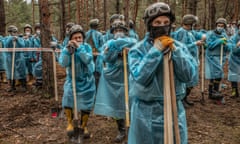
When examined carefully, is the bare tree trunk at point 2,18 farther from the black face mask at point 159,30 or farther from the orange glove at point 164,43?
the orange glove at point 164,43

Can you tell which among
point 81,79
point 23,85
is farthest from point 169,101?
point 23,85

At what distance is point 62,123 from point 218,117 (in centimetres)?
355

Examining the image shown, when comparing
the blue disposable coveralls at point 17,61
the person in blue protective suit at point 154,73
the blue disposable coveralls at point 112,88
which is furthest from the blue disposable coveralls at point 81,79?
the blue disposable coveralls at point 17,61

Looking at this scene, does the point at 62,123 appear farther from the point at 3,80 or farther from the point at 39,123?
the point at 3,80

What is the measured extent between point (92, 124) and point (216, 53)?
4122 millimetres

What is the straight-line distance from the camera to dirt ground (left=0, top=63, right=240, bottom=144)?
18.7 feet

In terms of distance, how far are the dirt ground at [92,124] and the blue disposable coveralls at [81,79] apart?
77 cm

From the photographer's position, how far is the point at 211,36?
8438 millimetres

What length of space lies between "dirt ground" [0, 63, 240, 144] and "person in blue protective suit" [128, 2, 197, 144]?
2.90 m

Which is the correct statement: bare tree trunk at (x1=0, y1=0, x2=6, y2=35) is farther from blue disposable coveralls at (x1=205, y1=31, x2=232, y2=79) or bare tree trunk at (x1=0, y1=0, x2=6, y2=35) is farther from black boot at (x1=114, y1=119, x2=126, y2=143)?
black boot at (x1=114, y1=119, x2=126, y2=143)

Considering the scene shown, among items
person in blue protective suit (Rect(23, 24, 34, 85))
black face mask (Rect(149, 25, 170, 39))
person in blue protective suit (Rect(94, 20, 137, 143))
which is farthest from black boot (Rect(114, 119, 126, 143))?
person in blue protective suit (Rect(23, 24, 34, 85))

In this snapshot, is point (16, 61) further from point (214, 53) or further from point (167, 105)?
point (167, 105)

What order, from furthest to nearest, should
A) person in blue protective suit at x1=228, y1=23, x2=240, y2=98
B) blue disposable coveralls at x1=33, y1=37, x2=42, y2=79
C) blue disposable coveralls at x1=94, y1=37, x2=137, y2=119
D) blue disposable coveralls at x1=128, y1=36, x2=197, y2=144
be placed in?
blue disposable coveralls at x1=33, y1=37, x2=42, y2=79, person in blue protective suit at x1=228, y1=23, x2=240, y2=98, blue disposable coveralls at x1=94, y1=37, x2=137, y2=119, blue disposable coveralls at x1=128, y1=36, x2=197, y2=144

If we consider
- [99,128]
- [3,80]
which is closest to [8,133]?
[99,128]
